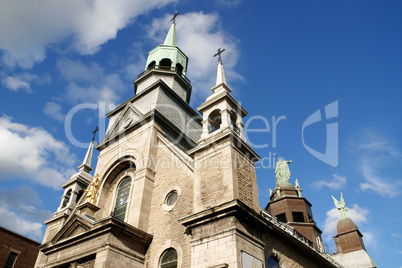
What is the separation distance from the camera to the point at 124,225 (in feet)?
39.1

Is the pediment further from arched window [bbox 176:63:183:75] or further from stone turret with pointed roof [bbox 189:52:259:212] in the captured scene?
arched window [bbox 176:63:183:75]

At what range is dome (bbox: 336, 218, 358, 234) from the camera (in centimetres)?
3049

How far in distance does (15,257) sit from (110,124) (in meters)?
13.5

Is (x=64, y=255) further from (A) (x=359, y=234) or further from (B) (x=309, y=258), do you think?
(A) (x=359, y=234)

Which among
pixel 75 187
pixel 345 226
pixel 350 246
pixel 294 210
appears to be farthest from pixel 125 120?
pixel 345 226

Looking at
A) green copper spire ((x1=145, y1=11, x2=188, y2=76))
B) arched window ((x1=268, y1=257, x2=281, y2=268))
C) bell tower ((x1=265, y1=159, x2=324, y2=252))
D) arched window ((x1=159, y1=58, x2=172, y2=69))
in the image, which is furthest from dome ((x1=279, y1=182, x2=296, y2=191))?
arched window ((x1=268, y1=257, x2=281, y2=268))

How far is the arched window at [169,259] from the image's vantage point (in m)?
11.4

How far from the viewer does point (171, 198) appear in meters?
13.5

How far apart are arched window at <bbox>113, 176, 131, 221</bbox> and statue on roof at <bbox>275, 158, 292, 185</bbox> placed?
74.8ft

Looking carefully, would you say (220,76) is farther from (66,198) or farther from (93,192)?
(66,198)

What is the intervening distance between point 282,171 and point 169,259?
27.9 m

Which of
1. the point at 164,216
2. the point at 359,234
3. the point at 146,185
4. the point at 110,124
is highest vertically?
the point at 110,124

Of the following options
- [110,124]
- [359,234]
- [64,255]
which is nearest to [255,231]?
[64,255]

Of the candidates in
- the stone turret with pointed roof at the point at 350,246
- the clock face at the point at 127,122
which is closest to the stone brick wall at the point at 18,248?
the clock face at the point at 127,122
